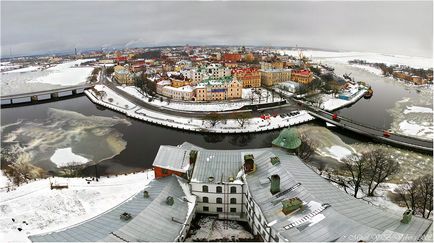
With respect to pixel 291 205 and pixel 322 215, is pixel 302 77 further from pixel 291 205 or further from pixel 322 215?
pixel 322 215

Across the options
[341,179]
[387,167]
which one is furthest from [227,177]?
[387,167]

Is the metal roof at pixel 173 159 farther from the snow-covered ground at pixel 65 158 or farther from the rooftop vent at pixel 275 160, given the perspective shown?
the snow-covered ground at pixel 65 158

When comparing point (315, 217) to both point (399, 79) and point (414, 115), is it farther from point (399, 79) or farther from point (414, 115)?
point (399, 79)

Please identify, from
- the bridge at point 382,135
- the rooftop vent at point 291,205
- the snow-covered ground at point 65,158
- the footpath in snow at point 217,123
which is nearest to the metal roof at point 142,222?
the rooftop vent at point 291,205

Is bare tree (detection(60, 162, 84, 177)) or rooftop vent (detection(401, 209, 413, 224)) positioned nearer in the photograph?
rooftop vent (detection(401, 209, 413, 224))

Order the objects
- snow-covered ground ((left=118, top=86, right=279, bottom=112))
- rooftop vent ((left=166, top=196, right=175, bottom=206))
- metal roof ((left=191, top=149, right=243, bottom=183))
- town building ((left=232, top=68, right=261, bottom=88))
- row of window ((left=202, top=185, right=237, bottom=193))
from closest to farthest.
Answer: rooftop vent ((left=166, top=196, right=175, bottom=206)) → row of window ((left=202, top=185, right=237, bottom=193)) → metal roof ((left=191, top=149, right=243, bottom=183)) → snow-covered ground ((left=118, top=86, right=279, bottom=112)) → town building ((left=232, top=68, right=261, bottom=88))

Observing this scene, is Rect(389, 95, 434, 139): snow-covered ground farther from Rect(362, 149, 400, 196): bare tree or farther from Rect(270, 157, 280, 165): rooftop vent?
Rect(270, 157, 280, 165): rooftop vent

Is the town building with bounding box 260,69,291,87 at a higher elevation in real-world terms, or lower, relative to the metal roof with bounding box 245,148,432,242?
higher

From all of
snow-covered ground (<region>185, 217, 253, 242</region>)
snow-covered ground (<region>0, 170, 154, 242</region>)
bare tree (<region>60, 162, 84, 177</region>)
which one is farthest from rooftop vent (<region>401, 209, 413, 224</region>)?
bare tree (<region>60, 162, 84, 177</region>)
